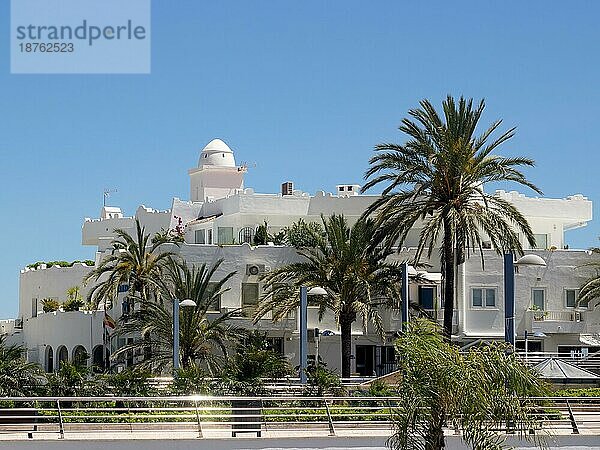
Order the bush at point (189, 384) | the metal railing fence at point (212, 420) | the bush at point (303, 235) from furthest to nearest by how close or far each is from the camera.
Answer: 1. the bush at point (303, 235)
2. the bush at point (189, 384)
3. the metal railing fence at point (212, 420)

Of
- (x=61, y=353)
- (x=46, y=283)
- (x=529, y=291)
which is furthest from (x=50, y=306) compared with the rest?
(x=529, y=291)

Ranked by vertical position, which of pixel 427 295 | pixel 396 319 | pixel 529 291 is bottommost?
pixel 396 319

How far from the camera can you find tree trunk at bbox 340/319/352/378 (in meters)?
47.4

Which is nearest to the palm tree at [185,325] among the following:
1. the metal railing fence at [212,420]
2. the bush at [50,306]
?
the metal railing fence at [212,420]

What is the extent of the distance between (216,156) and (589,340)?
30232 millimetres

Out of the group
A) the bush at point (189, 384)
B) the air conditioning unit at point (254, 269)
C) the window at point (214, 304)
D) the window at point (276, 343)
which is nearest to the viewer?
the bush at point (189, 384)

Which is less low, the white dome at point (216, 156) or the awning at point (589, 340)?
the white dome at point (216, 156)

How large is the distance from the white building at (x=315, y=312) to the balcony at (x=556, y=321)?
4 centimetres

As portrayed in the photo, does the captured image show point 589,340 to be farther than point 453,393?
Yes

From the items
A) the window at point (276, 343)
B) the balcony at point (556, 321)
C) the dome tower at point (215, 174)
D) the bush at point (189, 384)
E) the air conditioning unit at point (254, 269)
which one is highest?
the dome tower at point (215, 174)

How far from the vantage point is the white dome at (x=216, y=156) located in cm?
7375

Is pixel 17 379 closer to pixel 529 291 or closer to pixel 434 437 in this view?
pixel 434 437

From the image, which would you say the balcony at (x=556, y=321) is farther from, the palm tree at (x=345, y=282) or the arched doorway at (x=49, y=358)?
the arched doorway at (x=49, y=358)

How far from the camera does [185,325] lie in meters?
45.8
